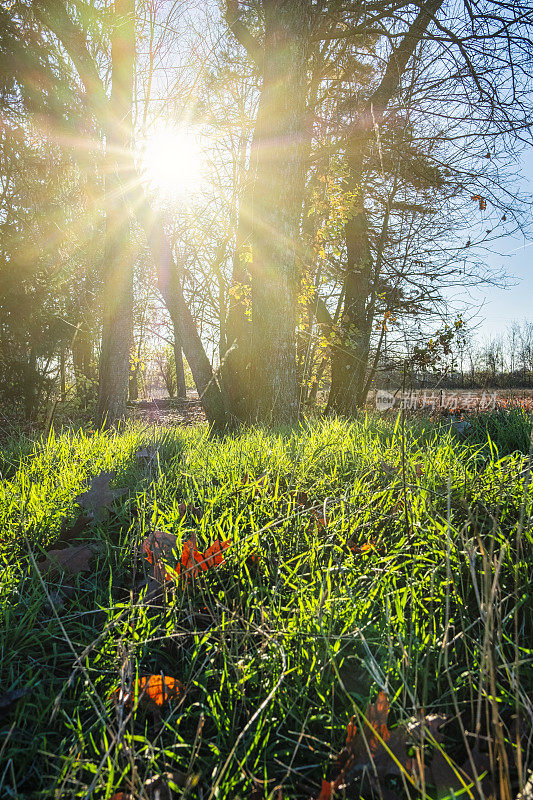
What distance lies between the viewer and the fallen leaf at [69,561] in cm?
154

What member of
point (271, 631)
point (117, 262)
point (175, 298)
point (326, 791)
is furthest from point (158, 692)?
point (117, 262)

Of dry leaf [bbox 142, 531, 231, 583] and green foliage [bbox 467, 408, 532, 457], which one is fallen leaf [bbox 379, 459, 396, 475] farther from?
dry leaf [bbox 142, 531, 231, 583]

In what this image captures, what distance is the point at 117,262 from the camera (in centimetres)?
673

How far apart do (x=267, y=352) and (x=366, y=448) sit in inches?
106

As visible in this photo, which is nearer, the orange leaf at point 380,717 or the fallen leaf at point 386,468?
the orange leaf at point 380,717

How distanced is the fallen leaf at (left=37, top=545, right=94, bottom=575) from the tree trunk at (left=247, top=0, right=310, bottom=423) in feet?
10.5

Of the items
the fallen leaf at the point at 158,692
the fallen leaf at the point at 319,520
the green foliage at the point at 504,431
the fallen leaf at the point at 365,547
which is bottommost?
the fallen leaf at the point at 158,692

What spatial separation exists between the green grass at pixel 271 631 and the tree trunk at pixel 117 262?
4726 mm

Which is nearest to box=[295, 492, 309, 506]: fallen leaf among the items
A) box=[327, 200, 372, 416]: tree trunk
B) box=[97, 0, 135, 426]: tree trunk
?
box=[97, 0, 135, 426]: tree trunk

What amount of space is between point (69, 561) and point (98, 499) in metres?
0.38

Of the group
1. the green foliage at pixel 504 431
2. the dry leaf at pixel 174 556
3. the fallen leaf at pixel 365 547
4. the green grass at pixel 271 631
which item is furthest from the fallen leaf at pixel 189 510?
the green foliage at pixel 504 431

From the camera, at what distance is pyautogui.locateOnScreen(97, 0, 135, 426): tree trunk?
613 cm

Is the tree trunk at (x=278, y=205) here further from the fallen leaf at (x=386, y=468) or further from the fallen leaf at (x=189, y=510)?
the fallen leaf at (x=189, y=510)

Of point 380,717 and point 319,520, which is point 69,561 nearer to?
point 319,520
